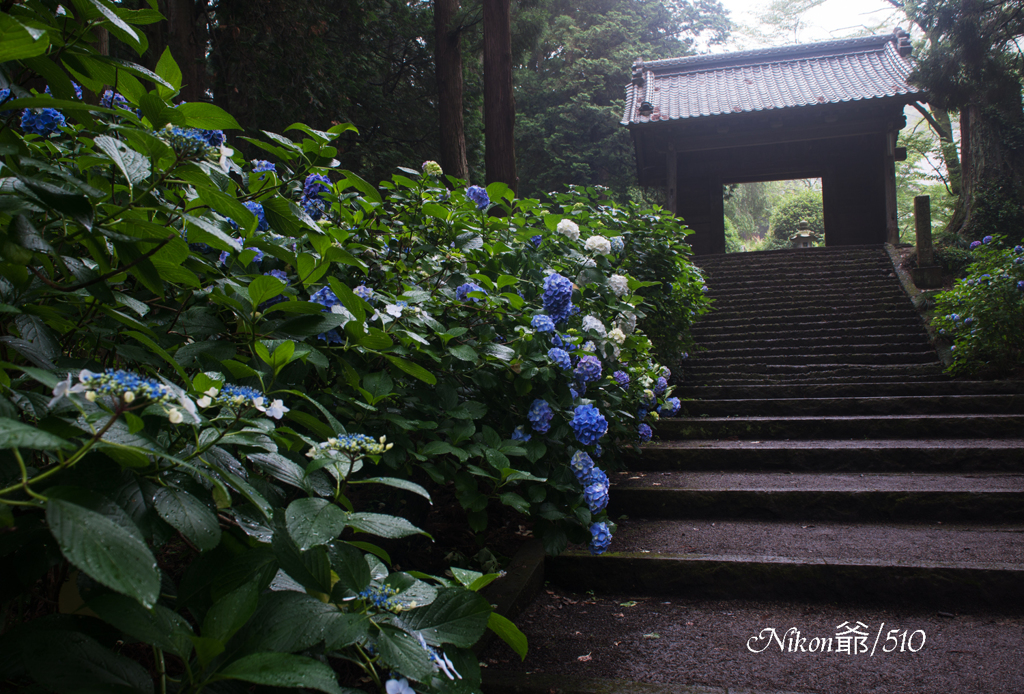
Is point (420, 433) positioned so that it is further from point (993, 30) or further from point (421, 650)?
point (993, 30)

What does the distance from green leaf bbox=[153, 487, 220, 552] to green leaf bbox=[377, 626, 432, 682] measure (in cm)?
23

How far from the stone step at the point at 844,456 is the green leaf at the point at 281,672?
2.73m

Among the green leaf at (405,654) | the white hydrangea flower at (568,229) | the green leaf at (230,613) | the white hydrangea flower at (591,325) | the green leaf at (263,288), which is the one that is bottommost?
the green leaf at (405,654)

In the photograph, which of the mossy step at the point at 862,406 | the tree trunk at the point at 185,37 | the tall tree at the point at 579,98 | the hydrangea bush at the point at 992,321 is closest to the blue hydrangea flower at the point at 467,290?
the mossy step at the point at 862,406

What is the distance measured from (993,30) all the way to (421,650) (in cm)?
1072

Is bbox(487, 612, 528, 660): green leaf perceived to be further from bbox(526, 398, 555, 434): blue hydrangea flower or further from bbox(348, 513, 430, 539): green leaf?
bbox(526, 398, 555, 434): blue hydrangea flower

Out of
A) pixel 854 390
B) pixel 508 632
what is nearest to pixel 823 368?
pixel 854 390

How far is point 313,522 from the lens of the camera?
0.70 m

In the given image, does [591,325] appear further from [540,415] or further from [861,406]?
[861,406]

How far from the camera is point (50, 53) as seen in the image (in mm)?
747

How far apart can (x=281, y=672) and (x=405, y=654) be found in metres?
0.17

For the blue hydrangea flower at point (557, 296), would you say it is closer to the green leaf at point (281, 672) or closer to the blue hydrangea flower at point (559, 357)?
the blue hydrangea flower at point (559, 357)

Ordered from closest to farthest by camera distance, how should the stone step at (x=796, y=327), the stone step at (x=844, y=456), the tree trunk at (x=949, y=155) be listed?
the stone step at (x=844, y=456)
the stone step at (x=796, y=327)
the tree trunk at (x=949, y=155)

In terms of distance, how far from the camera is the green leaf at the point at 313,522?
676 mm
